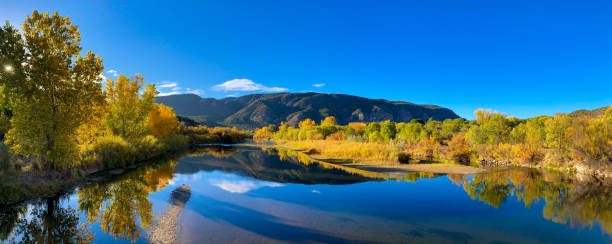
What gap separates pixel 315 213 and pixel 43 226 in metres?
10.2

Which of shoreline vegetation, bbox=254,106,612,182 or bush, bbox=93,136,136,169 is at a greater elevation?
shoreline vegetation, bbox=254,106,612,182

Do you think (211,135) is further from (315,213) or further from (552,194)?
(552,194)

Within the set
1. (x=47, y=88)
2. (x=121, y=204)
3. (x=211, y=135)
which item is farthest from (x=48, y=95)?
(x=211, y=135)

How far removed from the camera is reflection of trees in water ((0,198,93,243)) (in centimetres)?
855

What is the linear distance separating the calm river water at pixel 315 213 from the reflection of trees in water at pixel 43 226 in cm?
3

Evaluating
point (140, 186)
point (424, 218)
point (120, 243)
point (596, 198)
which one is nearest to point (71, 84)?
point (140, 186)

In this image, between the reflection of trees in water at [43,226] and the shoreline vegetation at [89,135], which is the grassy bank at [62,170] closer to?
the shoreline vegetation at [89,135]

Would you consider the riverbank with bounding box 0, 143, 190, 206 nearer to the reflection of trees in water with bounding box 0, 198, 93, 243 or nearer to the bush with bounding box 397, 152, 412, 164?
the reflection of trees in water with bounding box 0, 198, 93, 243

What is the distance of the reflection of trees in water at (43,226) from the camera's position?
855 cm

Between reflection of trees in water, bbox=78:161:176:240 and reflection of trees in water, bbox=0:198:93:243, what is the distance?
612 mm

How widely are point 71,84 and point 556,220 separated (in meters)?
26.1

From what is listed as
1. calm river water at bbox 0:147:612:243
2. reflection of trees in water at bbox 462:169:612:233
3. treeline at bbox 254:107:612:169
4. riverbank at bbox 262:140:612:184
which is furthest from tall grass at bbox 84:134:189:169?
reflection of trees in water at bbox 462:169:612:233

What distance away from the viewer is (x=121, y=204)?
12.4 m

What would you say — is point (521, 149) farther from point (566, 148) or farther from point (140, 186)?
point (140, 186)
